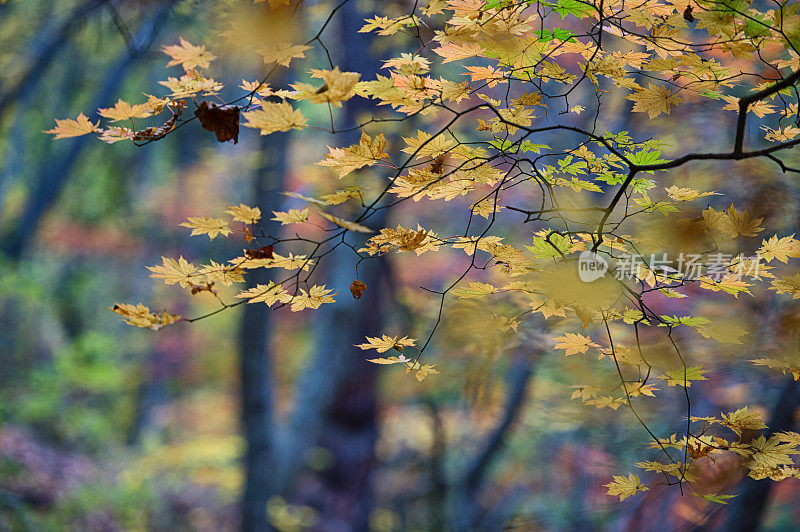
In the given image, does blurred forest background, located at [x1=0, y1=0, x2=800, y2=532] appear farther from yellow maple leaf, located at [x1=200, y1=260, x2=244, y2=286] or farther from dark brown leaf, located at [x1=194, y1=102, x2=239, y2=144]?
yellow maple leaf, located at [x1=200, y1=260, x2=244, y2=286]

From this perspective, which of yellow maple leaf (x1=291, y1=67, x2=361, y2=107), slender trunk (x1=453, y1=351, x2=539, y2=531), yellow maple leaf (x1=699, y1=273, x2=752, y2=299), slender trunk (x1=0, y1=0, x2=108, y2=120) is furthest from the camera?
slender trunk (x1=0, y1=0, x2=108, y2=120)

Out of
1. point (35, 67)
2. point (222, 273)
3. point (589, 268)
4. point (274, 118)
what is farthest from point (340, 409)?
point (35, 67)

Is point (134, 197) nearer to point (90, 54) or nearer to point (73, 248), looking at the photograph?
point (73, 248)

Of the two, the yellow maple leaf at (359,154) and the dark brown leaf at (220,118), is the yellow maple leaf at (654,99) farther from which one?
the dark brown leaf at (220,118)

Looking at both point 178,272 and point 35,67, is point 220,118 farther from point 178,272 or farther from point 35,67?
point 35,67

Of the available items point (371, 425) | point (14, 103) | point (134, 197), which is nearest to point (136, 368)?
point (134, 197)

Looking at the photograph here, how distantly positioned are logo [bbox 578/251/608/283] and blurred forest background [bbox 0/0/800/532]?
3.81 feet

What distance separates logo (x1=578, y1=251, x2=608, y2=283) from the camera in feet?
4.55

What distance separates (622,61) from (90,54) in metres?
7.44

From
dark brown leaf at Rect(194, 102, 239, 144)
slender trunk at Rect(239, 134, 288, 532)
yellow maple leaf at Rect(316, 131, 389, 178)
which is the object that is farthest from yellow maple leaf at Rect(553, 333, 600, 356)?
slender trunk at Rect(239, 134, 288, 532)

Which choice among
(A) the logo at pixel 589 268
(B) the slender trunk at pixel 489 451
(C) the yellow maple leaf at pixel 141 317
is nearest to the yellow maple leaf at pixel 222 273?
(C) the yellow maple leaf at pixel 141 317

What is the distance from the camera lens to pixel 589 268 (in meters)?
1.50

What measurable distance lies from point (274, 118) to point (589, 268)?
Answer: 0.94 metres

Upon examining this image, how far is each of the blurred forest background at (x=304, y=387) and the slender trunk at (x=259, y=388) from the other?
0.05 feet
